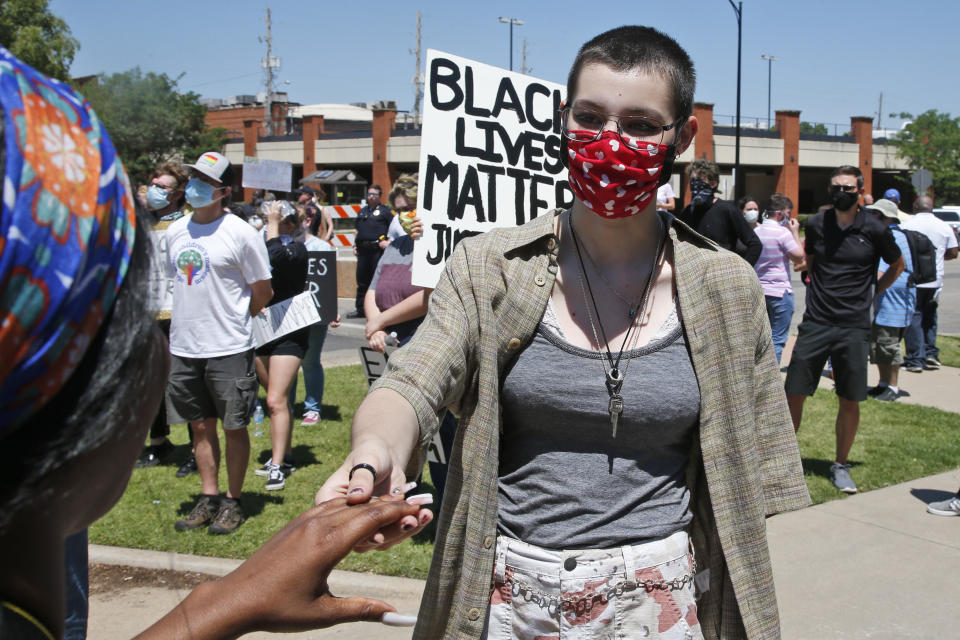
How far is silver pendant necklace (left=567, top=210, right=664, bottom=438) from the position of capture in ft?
6.43

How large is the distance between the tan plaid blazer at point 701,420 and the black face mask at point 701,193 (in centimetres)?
603

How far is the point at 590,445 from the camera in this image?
1.99m

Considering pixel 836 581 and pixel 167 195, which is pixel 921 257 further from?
pixel 167 195

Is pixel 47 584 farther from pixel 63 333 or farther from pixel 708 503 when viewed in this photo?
pixel 708 503

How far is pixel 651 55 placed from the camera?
201cm

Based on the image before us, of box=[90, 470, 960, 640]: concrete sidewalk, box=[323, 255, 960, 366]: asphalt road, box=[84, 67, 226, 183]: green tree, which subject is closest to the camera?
box=[84, 67, 226, 183]: green tree

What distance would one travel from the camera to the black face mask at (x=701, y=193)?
25.9 feet

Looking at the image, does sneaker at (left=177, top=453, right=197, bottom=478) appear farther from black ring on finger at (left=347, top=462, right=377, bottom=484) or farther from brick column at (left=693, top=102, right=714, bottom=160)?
brick column at (left=693, top=102, right=714, bottom=160)

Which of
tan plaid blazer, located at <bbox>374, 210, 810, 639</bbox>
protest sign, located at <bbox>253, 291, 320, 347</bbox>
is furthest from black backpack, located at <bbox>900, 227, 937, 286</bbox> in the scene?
tan plaid blazer, located at <bbox>374, 210, 810, 639</bbox>

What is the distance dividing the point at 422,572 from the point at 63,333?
13.5ft

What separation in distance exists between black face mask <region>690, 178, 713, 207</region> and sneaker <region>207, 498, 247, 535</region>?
15.7 feet

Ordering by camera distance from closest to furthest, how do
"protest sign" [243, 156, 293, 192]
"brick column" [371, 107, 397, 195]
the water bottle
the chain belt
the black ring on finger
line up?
1. the black ring on finger
2. the chain belt
3. the water bottle
4. "protest sign" [243, 156, 293, 192]
5. "brick column" [371, 107, 397, 195]

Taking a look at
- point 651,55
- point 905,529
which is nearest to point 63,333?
point 651,55

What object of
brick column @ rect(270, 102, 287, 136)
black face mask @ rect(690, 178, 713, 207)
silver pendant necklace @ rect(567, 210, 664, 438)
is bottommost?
silver pendant necklace @ rect(567, 210, 664, 438)
